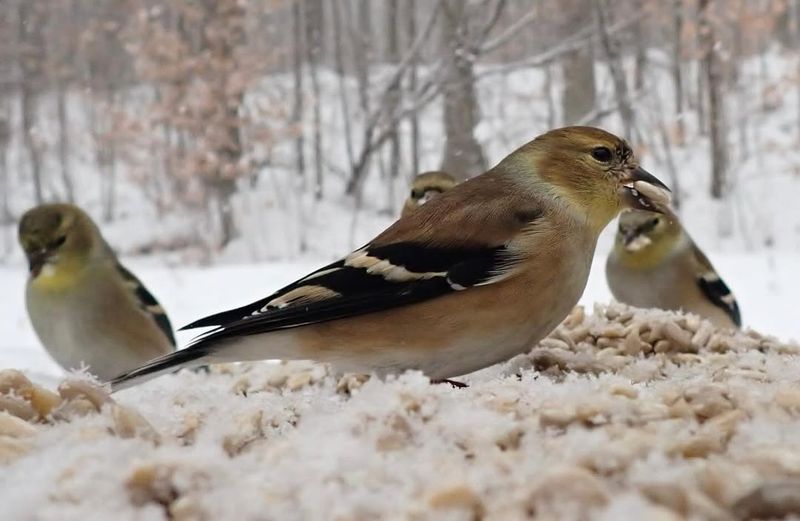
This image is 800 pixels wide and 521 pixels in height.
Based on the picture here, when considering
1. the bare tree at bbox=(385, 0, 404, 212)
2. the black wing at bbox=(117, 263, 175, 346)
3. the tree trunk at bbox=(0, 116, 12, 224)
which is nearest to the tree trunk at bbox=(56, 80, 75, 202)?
the tree trunk at bbox=(0, 116, 12, 224)

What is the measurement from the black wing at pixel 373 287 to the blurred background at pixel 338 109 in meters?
3.18

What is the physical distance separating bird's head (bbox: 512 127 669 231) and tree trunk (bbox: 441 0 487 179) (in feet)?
10.4

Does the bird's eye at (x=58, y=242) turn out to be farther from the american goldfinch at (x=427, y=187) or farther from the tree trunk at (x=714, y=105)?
the tree trunk at (x=714, y=105)

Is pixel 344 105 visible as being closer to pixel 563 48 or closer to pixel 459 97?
pixel 459 97

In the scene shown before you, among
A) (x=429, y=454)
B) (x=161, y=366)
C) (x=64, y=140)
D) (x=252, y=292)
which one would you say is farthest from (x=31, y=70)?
(x=429, y=454)

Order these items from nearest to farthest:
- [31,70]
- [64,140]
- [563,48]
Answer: [563,48] → [31,70] → [64,140]

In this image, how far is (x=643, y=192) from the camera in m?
1.45

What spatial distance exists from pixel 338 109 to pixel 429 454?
7104 millimetres

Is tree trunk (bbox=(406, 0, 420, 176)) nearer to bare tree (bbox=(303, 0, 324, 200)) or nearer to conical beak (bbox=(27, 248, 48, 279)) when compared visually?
bare tree (bbox=(303, 0, 324, 200))

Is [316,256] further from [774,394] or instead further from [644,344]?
[774,394]

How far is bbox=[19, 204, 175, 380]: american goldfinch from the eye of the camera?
2209 millimetres

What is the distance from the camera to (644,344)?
1.49m

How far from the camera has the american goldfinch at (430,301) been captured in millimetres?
1238

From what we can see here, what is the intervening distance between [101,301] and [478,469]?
1796 millimetres
